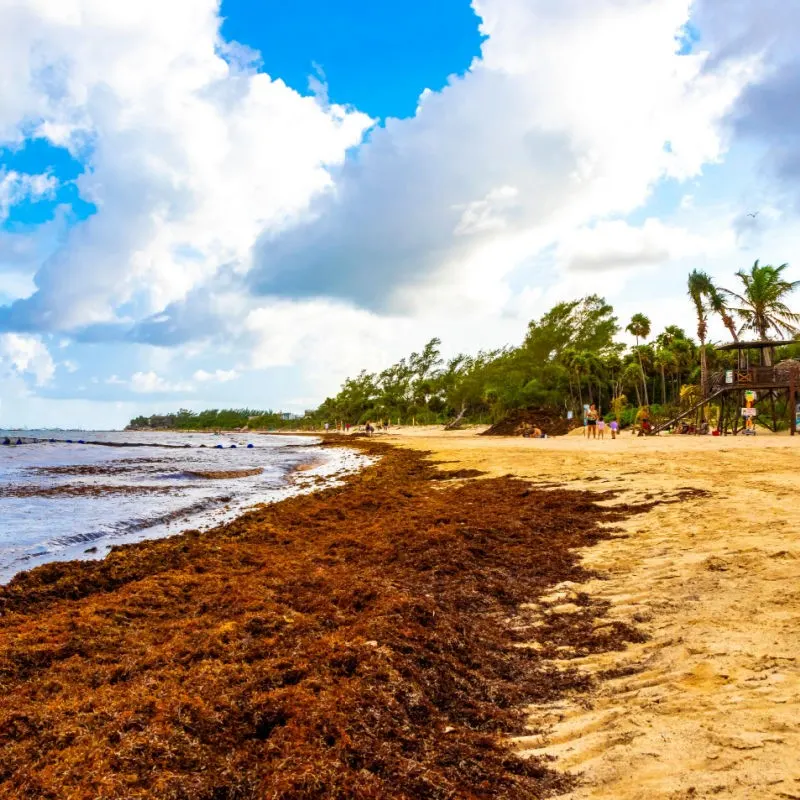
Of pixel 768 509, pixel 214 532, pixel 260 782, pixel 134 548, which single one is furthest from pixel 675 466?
pixel 260 782

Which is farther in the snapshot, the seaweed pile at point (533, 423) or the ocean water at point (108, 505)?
the seaweed pile at point (533, 423)

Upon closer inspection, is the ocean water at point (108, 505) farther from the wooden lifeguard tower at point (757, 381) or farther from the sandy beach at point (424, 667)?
the wooden lifeguard tower at point (757, 381)

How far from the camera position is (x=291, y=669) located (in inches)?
143

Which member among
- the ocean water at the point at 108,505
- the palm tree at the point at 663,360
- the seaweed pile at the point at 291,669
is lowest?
the ocean water at the point at 108,505

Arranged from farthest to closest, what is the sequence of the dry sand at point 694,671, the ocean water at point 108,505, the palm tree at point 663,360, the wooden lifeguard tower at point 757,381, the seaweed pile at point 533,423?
the palm tree at point 663,360, the seaweed pile at point 533,423, the wooden lifeguard tower at point 757,381, the ocean water at point 108,505, the dry sand at point 694,671

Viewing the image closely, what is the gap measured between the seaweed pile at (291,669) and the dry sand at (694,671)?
Answer: 0.26m

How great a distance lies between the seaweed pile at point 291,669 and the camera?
2.63 m

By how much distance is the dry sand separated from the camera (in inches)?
98.2

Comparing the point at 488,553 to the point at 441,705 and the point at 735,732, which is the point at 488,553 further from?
the point at 735,732

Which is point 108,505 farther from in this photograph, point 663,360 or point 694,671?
point 663,360

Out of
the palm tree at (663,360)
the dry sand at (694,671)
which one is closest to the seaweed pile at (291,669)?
the dry sand at (694,671)

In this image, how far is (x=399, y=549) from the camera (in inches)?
291

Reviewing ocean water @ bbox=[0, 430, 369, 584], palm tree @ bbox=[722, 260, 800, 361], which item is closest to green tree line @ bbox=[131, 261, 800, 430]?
palm tree @ bbox=[722, 260, 800, 361]

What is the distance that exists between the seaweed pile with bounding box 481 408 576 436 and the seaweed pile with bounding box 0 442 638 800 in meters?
37.8
